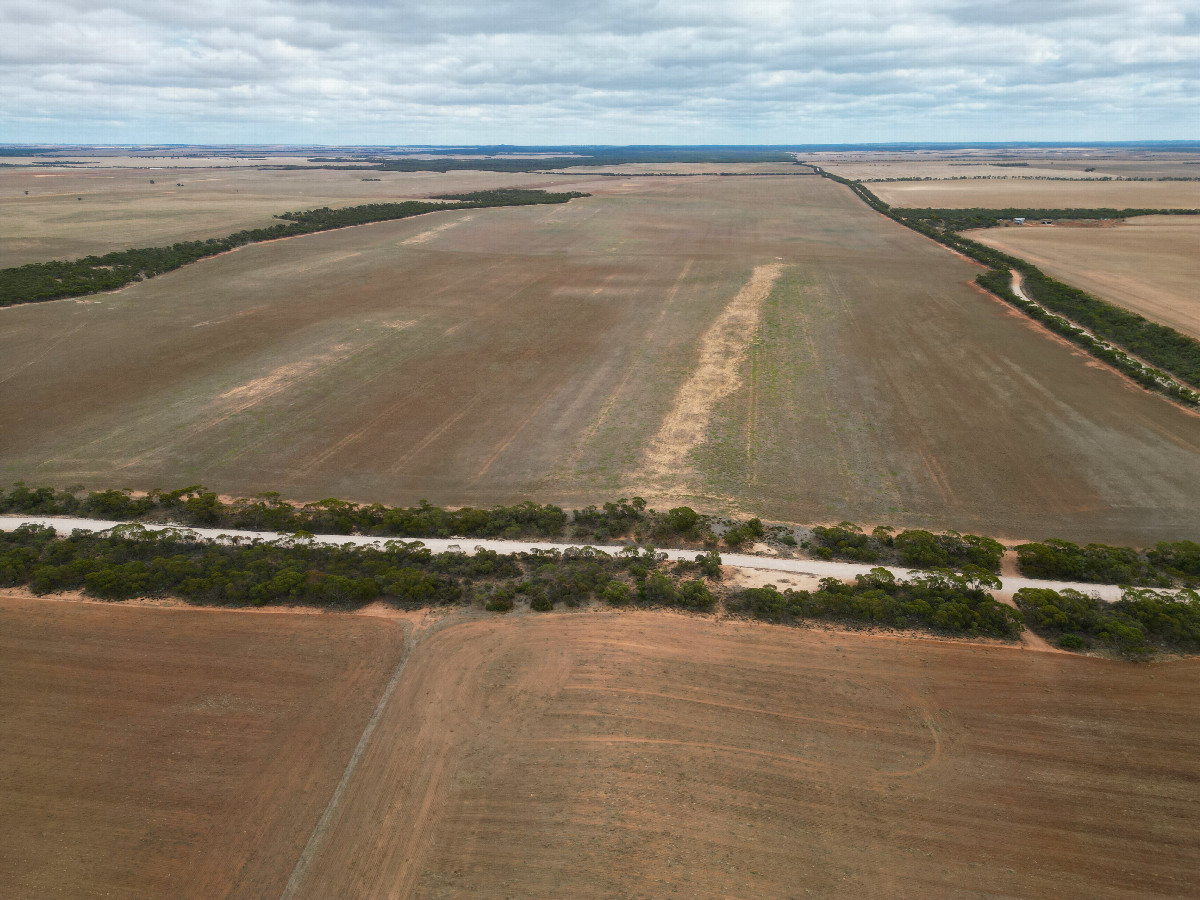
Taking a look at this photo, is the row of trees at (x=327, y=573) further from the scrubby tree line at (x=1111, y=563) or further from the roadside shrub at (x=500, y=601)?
the scrubby tree line at (x=1111, y=563)

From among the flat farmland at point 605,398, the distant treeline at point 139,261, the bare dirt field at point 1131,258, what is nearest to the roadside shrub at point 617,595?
the flat farmland at point 605,398

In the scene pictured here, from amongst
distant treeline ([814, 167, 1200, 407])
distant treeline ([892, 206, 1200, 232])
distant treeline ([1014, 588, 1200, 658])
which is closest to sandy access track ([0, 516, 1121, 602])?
distant treeline ([1014, 588, 1200, 658])

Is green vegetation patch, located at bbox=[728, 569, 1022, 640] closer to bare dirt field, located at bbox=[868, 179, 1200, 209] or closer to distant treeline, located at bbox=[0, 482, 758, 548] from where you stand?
distant treeline, located at bbox=[0, 482, 758, 548]

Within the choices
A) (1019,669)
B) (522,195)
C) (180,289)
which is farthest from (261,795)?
(522,195)

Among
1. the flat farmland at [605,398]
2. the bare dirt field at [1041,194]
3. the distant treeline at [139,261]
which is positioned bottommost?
the flat farmland at [605,398]

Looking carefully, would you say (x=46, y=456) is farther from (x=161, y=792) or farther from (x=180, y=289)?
(x=180, y=289)

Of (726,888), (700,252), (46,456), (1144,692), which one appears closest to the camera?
(726,888)
